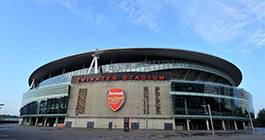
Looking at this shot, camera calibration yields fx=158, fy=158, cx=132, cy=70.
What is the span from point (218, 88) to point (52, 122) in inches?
2198

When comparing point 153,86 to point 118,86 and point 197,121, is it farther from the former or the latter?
point 197,121

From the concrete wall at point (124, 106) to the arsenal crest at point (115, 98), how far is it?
102 cm

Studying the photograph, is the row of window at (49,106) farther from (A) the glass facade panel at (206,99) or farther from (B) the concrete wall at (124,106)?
(A) the glass facade panel at (206,99)

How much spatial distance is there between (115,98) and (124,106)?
11.0 feet

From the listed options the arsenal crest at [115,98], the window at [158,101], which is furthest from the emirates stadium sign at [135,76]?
the arsenal crest at [115,98]

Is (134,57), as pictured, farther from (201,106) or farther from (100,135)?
(100,135)

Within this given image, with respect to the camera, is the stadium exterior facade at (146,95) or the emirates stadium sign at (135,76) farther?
the emirates stadium sign at (135,76)

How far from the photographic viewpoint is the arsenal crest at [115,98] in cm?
4297

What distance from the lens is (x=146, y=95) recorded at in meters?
43.8

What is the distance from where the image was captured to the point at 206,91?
4578 cm

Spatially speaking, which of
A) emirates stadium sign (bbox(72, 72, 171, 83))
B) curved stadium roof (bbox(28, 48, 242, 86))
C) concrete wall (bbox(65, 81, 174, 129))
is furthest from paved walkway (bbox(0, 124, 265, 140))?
curved stadium roof (bbox(28, 48, 242, 86))

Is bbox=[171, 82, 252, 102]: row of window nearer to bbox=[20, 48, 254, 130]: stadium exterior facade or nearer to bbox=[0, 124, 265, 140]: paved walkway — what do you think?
bbox=[20, 48, 254, 130]: stadium exterior facade

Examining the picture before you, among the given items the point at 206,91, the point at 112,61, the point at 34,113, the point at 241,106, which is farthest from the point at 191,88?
the point at 34,113

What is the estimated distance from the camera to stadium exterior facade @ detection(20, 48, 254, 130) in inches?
1683
